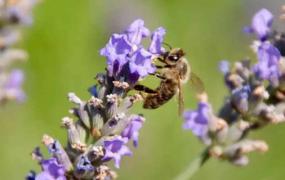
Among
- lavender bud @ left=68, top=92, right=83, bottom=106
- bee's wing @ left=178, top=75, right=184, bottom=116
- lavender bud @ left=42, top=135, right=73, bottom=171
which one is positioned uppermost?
bee's wing @ left=178, top=75, right=184, bottom=116

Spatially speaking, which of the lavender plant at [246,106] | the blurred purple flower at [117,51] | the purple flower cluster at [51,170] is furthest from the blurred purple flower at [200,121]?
the purple flower cluster at [51,170]

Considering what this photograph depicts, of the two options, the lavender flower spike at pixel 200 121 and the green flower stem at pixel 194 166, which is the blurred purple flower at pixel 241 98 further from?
the green flower stem at pixel 194 166

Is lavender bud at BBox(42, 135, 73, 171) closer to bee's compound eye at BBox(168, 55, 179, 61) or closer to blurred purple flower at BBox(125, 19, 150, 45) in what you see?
blurred purple flower at BBox(125, 19, 150, 45)

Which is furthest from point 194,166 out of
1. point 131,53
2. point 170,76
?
point 131,53

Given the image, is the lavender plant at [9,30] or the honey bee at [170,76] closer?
the honey bee at [170,76]

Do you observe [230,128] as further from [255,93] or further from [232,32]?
[232,32]

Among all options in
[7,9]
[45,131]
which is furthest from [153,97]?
[45,131]

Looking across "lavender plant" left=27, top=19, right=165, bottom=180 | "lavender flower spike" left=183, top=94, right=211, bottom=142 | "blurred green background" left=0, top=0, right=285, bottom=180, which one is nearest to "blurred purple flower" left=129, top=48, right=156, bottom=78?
"lavender plant" left=27, top=19, right=165, bottom=180
